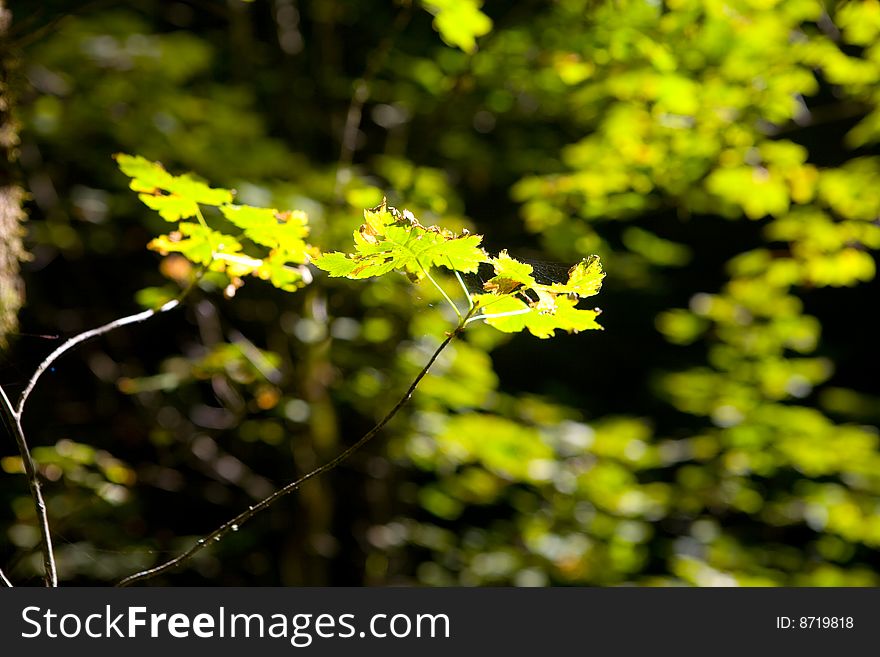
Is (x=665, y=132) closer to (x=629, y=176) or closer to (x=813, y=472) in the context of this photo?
(x=629, y=176)

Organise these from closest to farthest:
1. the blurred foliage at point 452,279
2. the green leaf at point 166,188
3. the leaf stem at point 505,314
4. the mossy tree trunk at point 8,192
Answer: the leaf stem at point 505,314 → the green leaf at point 166,188 → the mossy tree trunk at point 8,192 → the blurred foliage at point 452,279

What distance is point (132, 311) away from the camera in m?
2.85

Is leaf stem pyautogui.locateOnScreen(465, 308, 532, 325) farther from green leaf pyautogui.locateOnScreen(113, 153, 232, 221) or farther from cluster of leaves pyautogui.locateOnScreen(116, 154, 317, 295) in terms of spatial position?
green leaf pyautogui.locateOnScreen(113, 153, 232, 221)

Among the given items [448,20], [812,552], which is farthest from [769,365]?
[448,20]

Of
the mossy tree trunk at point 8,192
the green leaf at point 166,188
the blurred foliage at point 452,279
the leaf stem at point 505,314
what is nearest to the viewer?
the leaf stem at point 505,314

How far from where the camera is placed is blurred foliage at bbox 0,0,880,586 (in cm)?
173

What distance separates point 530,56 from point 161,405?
194 cm

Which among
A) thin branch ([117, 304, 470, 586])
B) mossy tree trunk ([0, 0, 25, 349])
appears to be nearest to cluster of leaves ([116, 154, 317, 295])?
thin branch ([117, 304, 470, 586])

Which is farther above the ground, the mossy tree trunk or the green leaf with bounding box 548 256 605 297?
the mossy tree trunk

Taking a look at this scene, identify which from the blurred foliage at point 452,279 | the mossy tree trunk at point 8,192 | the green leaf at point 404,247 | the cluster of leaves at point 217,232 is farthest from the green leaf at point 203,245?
the blurred foliage at point 452,279

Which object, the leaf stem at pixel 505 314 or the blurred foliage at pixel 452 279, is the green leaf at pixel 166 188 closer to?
the leaf stem at pixel 505 314

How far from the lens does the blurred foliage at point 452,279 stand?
1.73m

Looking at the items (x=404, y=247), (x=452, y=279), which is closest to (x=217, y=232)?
(x=404, y=247)

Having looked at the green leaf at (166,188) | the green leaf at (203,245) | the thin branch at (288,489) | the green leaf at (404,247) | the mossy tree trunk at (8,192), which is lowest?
the thin branch at (288,489)
